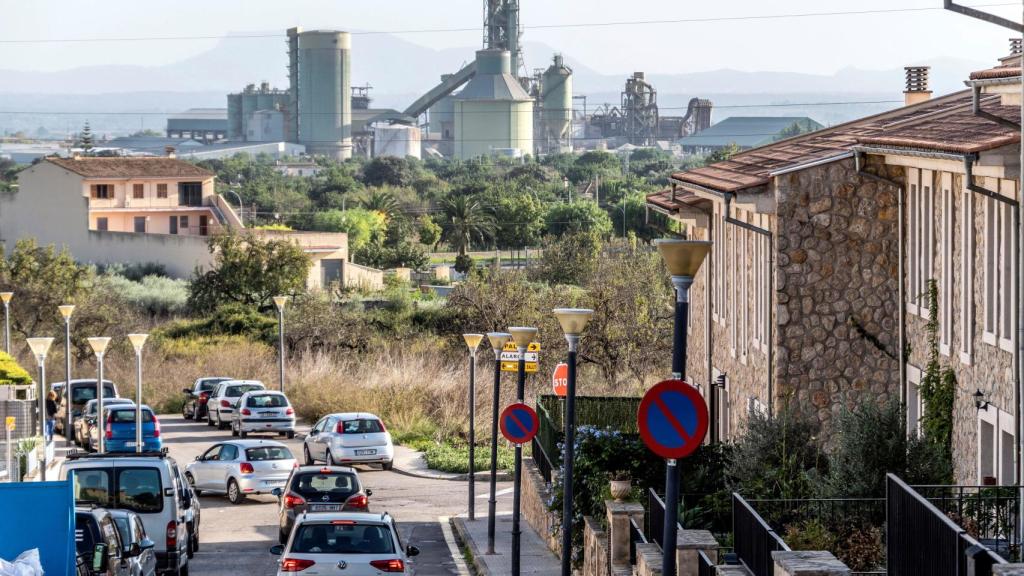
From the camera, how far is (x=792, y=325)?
2162 centimetres

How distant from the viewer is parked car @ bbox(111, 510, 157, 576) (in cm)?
1642

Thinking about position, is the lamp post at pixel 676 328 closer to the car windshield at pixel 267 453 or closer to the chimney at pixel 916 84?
the chimney at pixel 916 84

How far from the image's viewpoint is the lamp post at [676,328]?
10.7 m

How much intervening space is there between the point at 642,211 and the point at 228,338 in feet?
174

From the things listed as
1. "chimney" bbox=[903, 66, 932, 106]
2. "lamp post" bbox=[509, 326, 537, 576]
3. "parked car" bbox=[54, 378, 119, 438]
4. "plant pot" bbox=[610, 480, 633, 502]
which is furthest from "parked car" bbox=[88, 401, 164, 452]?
"plant pot" bbox=[610, 480, 633, 502]

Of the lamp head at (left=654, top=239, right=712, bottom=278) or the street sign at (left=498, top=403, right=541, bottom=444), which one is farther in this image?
the street sign at (left=498, top=403, right=541, bottom=444)

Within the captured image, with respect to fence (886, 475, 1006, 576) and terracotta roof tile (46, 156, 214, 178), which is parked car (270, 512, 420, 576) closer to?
fence (886, 475, 1006, 576)

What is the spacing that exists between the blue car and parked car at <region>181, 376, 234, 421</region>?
927 cm

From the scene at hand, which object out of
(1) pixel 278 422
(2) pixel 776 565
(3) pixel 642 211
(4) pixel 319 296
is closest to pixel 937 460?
(2) pixel 776 565

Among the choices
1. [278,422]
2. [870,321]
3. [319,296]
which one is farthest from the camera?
[319,296]

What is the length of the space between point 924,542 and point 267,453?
2192 cm

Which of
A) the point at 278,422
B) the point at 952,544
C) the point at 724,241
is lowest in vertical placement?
the point at 278,422

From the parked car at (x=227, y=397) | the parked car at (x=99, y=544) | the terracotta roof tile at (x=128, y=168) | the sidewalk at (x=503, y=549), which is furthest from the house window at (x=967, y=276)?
the terracotta roof tile at (x=128, y=168)

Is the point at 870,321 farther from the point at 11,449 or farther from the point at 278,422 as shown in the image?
the point at 278,422
